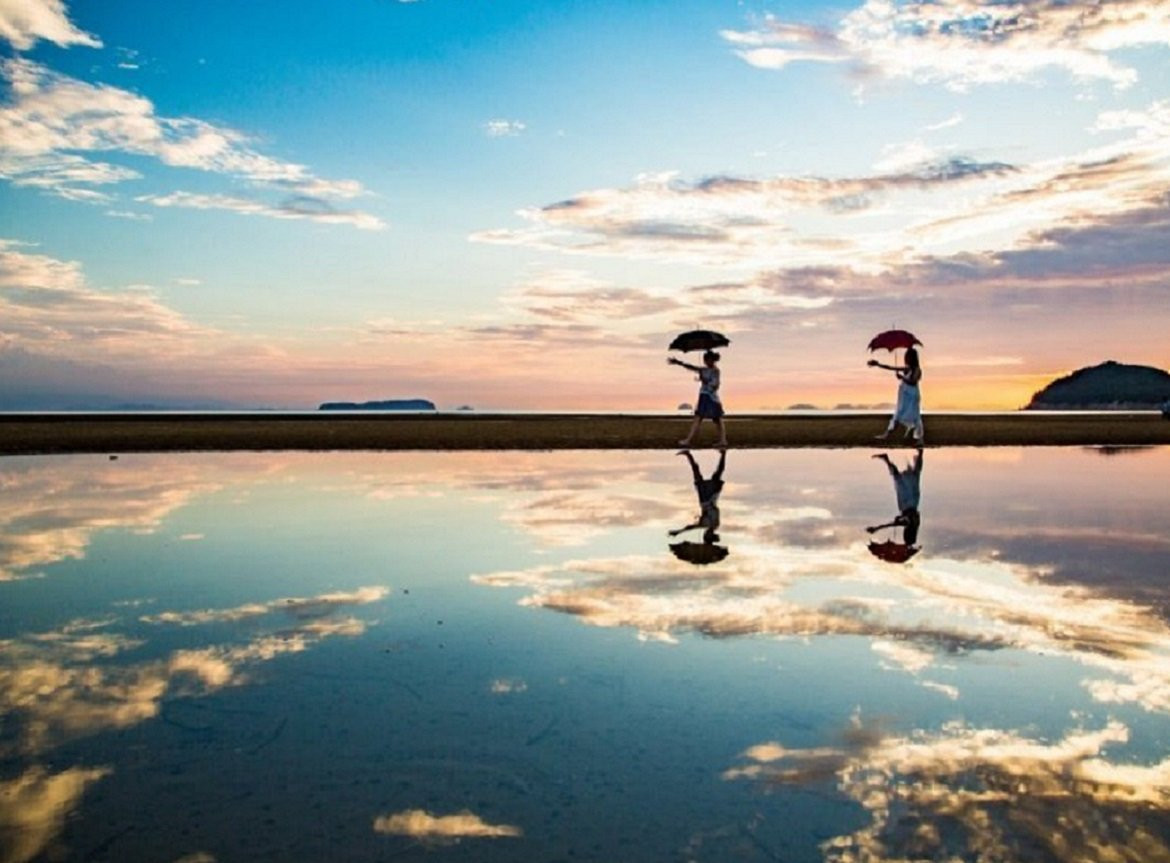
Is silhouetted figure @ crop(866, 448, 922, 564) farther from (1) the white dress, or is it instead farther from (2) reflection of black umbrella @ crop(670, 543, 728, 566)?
(1) the white dress

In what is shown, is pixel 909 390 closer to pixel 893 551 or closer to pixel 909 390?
pixel 909 390

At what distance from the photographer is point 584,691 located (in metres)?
5.48

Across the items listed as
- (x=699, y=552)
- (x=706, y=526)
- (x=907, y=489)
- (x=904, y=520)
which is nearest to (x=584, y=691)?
(x=699, y=552)

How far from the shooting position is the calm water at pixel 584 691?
148 inches

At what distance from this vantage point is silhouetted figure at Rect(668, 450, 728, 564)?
1017 centimetres

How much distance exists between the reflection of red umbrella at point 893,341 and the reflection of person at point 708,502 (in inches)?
266

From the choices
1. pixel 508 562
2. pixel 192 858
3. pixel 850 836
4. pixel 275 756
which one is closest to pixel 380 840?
pixel 192 858

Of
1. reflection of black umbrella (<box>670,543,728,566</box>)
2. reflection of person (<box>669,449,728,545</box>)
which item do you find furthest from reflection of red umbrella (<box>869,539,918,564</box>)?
reflection of person (<box>669,449,728,545</box>)

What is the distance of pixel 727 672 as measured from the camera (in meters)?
5.87

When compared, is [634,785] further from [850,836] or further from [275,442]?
[275,442]

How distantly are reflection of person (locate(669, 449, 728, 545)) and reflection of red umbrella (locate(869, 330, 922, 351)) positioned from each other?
676cm

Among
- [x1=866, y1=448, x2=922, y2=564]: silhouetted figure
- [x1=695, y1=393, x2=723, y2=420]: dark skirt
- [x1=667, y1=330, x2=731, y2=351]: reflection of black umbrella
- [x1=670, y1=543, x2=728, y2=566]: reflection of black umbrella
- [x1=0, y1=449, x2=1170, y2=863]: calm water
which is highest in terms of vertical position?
[x1=667, y1=330, x2=731, y2=351]: reflection of black umbrella

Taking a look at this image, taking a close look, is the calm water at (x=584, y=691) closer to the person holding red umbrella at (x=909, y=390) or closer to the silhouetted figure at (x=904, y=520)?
the silhouetted figure at (x=904, y=520)

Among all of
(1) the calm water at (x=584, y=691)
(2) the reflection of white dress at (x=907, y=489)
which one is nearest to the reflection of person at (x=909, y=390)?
(2) the reflection of white dress at (x=907, y=489)
